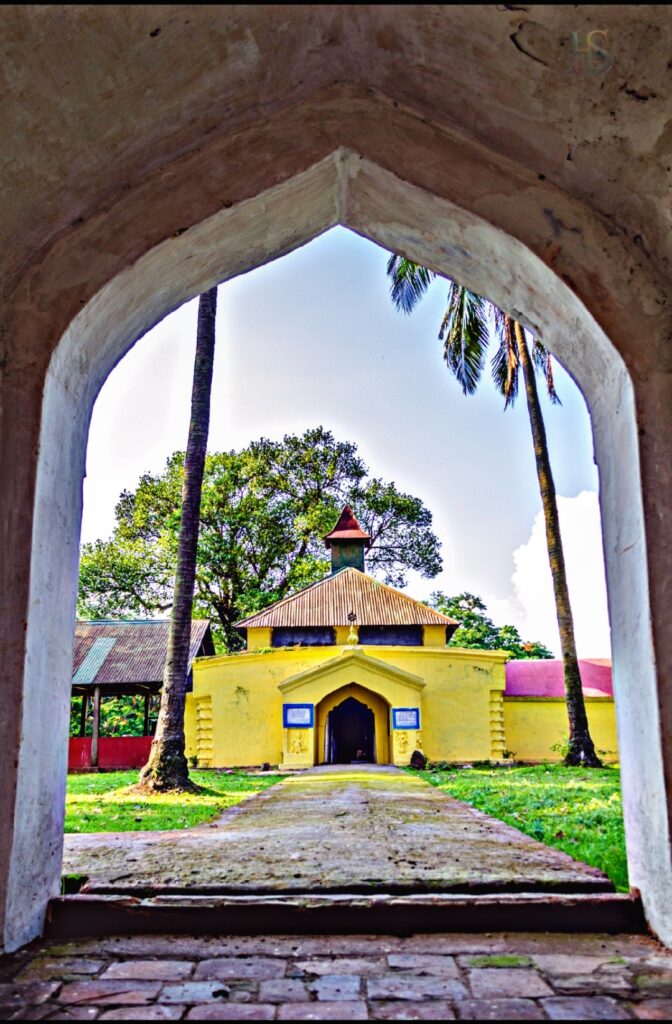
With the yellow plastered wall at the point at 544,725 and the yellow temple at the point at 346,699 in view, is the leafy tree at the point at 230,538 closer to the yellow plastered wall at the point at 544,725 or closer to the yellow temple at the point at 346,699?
the yellow temple at the point at 346,699

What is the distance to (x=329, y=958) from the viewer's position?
2742 mm

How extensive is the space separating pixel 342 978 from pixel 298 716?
Answer: 1966 cm

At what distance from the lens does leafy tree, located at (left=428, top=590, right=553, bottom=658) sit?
3588 centimetres

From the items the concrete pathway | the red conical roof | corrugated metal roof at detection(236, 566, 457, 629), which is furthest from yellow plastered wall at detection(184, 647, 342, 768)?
the concrete pathway

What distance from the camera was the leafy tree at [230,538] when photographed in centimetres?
3039

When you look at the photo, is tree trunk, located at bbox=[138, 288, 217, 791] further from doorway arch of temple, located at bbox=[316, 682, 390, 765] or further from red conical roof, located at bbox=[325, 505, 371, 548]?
red conical roof, located at bbox=[325, 505, 371, 548]

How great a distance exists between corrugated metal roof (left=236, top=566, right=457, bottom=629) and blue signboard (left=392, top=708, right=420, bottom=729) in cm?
358

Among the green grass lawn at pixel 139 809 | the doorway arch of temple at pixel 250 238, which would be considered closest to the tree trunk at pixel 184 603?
the green grass lawn at pixel 139 809

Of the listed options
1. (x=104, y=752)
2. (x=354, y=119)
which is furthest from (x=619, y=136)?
(x=104, y=752)

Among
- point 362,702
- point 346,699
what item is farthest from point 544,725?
point 346,699

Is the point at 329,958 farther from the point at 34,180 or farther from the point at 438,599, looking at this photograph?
the point at 438,599

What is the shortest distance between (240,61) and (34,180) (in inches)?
36.5

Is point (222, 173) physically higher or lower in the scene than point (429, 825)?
higher

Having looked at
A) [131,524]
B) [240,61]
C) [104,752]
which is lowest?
[104,752]
